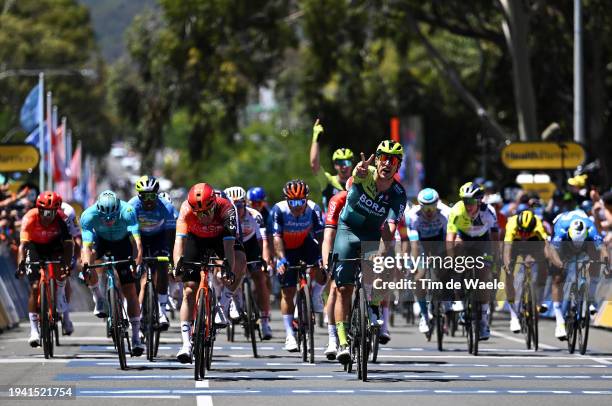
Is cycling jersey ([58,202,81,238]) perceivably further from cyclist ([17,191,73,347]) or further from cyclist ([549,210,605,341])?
cyclist ([549,210,605,341])

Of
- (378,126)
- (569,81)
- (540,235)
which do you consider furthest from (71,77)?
(540,235)

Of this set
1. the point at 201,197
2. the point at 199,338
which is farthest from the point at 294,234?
the point at 199,338

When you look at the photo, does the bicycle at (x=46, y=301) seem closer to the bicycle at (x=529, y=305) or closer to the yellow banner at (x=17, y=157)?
the bicycle at (x=529, y=305)

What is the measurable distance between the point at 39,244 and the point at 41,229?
20cm

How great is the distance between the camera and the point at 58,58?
3243 inches

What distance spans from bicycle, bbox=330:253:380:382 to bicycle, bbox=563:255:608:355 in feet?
14.5

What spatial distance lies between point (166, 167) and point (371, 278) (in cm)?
11605

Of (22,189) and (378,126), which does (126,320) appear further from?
(378,126)

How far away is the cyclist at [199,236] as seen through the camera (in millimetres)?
15539

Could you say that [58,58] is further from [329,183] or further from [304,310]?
[304,310]

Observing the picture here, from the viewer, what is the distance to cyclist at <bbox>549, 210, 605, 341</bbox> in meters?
19.9

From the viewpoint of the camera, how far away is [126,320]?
55.6ft

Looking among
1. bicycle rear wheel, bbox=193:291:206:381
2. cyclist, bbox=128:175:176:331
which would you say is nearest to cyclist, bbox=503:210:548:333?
cyclist, bbox=128:175:176:331

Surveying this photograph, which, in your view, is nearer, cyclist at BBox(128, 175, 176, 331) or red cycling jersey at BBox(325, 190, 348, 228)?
red cycling jersey at BBox(325, 190, 348, 228)
